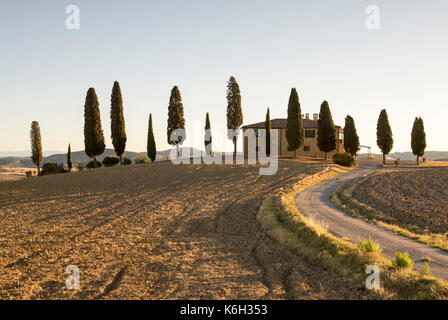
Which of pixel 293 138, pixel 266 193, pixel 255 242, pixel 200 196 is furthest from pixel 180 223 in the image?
pixel 293 138

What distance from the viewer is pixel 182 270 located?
9.88m

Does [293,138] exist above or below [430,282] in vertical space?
above

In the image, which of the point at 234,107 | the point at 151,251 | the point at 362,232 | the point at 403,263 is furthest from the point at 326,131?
the point at 151,251

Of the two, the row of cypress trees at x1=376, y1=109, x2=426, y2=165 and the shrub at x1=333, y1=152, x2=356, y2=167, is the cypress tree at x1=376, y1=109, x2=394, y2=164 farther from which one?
the shrub at x1=333, y1=152, x2=356, y2=167

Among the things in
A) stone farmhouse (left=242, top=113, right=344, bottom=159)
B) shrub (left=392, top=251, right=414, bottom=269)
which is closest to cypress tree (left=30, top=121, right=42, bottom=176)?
stone farmhouse (left=242, top=113, right=344, bottom=159)

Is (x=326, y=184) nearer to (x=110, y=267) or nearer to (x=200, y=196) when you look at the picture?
(x=200, y=196)

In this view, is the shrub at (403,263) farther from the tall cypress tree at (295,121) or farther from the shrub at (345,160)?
the tall cypress tree at (295,121)

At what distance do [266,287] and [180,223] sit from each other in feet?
29.0

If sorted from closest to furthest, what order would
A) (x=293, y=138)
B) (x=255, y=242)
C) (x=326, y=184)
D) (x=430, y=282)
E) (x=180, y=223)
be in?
(x=430, y=282), (x=255, y=242), (x=180, y=223), (x=326, y=184), (x=293, y=138)

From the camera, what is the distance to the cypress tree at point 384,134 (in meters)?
54.0

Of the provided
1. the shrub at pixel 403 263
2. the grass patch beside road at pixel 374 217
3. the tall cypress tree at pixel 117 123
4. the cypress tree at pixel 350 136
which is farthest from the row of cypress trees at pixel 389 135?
the shrub at pixel 403 263

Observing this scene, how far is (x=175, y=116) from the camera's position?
5156 centimetres
